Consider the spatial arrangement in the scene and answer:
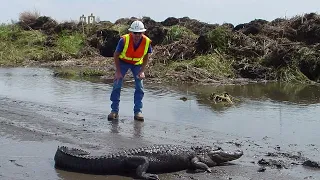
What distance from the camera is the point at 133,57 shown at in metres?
9.97

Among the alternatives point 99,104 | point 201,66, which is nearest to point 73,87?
point 99,104

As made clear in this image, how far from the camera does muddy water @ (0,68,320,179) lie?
8.72 meters

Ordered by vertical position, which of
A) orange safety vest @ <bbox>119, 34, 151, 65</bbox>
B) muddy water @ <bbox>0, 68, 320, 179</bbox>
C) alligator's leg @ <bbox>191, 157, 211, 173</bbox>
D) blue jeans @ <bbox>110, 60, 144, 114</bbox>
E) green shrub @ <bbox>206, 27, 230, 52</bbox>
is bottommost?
alligator's leg @ <bbox>191, 157, 211, 173</bbox>

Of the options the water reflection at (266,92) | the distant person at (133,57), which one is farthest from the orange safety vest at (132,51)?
the water reflection at (266,92)

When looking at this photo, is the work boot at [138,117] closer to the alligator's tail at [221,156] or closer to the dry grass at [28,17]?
the alligator's tail at [221,156]

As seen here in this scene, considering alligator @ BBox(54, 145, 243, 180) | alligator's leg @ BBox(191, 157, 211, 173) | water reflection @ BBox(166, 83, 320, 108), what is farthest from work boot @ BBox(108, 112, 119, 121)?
alligator's leg @ BBox(191, 157, 211, 173)

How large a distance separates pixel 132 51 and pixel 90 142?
238 cm

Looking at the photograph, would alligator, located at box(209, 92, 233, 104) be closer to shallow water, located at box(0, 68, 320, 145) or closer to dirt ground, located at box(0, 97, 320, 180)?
shallow water, located at box(0, 68, 320, 145)

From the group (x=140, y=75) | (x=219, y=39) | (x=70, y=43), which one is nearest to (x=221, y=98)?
(x=140, y=75)

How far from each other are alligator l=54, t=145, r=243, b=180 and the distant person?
131 inches

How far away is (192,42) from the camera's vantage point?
21.2 meters

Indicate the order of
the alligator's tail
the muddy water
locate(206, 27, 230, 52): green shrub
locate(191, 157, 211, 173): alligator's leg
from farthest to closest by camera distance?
locate(206, 27, 230, 52): green shrub < the muddy water < the alligator's tail < locate(191, 157, 211, 173): alligator's leg

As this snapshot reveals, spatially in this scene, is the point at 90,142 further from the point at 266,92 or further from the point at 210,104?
the point at 266,92

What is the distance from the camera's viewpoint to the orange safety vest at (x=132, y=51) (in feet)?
32.0
